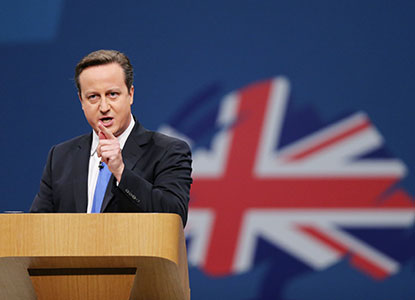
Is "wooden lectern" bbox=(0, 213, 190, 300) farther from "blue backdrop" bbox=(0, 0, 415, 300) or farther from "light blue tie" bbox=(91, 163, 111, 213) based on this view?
"blue backdrop" bbox=(0, 0, 415, 300)

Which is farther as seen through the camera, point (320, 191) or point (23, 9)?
point (23, 9)

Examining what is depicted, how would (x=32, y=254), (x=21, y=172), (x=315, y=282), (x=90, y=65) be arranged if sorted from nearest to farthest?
(x=32, y=254) → (x=90, y=65) → (x=315, y=282) → (x=21, y=172)

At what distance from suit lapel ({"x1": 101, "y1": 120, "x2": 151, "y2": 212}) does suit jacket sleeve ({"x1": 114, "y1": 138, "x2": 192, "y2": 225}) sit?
25 millimetres

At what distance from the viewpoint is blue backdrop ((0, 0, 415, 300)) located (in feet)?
12.0

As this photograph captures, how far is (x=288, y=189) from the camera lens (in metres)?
3.65

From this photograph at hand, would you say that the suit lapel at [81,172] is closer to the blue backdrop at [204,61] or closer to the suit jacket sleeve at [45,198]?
the suit jacket sleeve at [45,198]

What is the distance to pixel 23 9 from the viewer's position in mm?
3926

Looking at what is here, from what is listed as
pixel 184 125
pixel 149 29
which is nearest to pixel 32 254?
pixel 184 125

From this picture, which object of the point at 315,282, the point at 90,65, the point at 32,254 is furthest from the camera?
the point at 315,282

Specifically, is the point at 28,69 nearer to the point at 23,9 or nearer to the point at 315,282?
the point at 23,9

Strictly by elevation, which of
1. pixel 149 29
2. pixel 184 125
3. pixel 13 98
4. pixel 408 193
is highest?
pixel 149 29

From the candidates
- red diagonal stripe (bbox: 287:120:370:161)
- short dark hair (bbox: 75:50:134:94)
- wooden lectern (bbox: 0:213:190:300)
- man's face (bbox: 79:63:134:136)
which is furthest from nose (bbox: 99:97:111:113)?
red diagonal stripe (bbox: 287:120:370:161)

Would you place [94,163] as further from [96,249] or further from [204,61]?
[204,61]

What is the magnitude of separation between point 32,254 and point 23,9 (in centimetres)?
283
